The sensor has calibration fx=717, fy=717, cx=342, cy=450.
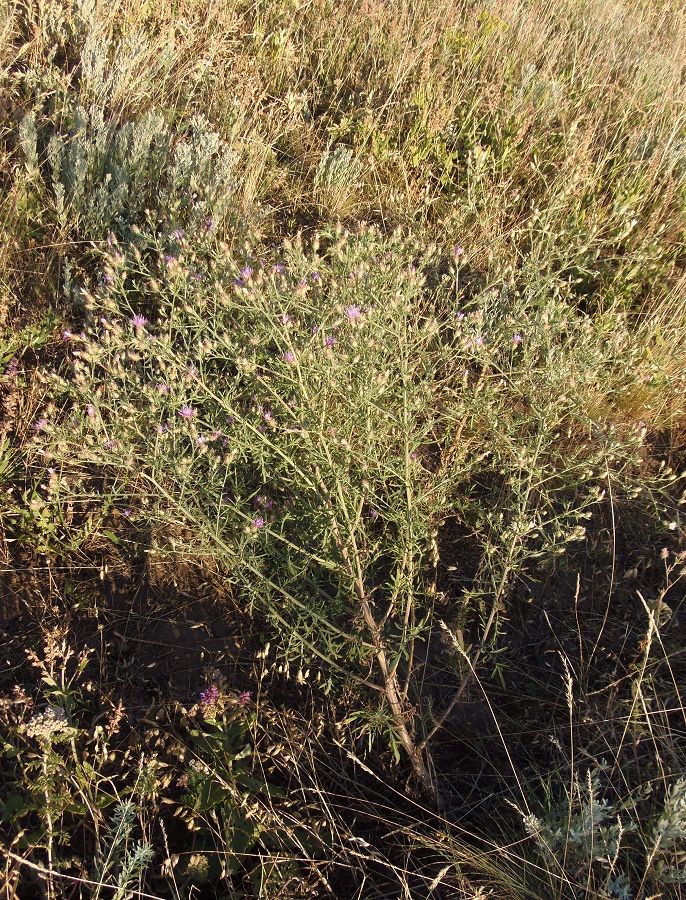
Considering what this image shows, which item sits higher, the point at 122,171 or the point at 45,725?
the point at 122,171

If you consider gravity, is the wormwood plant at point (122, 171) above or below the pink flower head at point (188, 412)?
above

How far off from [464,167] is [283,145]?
3.41ft

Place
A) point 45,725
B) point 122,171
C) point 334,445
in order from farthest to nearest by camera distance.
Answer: point 122,171, point 334,445, point 45,725

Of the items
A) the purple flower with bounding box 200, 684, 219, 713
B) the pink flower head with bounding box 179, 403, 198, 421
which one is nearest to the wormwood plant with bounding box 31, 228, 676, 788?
the pink flower head with bounding box 179, 403, 198, 421

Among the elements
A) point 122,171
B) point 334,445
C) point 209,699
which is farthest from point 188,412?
point 122,171

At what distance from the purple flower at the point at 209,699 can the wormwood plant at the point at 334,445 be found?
292mm

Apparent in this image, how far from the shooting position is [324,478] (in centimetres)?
235

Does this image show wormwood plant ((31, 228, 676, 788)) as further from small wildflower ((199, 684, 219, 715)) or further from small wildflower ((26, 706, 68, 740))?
small wildflower ((26, 706, 68, 740))

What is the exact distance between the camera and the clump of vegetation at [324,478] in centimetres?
212

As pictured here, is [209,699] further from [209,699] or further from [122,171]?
[122,171]

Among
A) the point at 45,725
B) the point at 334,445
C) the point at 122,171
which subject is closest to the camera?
the point at 45,725

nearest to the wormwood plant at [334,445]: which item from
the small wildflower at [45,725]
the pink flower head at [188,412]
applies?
the pink flower head at [188,412]

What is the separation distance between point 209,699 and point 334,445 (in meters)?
0.91

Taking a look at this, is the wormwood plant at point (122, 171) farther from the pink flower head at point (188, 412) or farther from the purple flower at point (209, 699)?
the purple flower at point (209, 699)
